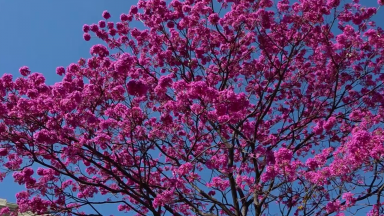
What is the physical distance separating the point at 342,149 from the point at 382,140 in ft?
3.12

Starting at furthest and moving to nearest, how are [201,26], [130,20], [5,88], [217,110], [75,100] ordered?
1. [130,20]
2. [201,26]
3. [5,88]
4. [75,100]
5. [217,110]

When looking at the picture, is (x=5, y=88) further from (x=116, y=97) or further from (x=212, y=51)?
(x=212, y=51)

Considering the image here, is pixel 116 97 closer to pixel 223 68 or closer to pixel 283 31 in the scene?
pixel 223 68

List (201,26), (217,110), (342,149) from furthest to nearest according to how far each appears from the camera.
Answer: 1. (201,26)
2. (217,110)
3. (342,149)

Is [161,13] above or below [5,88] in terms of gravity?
above

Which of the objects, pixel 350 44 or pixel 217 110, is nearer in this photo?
pixel 217 110

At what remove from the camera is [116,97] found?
9.93 metres

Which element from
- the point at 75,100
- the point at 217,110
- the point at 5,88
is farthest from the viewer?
the point at 5,88

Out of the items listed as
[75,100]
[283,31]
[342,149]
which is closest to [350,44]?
[283,31]

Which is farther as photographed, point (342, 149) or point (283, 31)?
point (283, 31)

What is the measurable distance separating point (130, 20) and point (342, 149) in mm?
7654

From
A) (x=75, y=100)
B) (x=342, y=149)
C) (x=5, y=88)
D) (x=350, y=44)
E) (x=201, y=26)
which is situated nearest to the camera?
(x=342, y=149)

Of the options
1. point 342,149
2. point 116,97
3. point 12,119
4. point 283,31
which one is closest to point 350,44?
point 283,31

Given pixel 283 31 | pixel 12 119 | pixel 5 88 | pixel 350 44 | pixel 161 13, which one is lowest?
pixel 12 119
